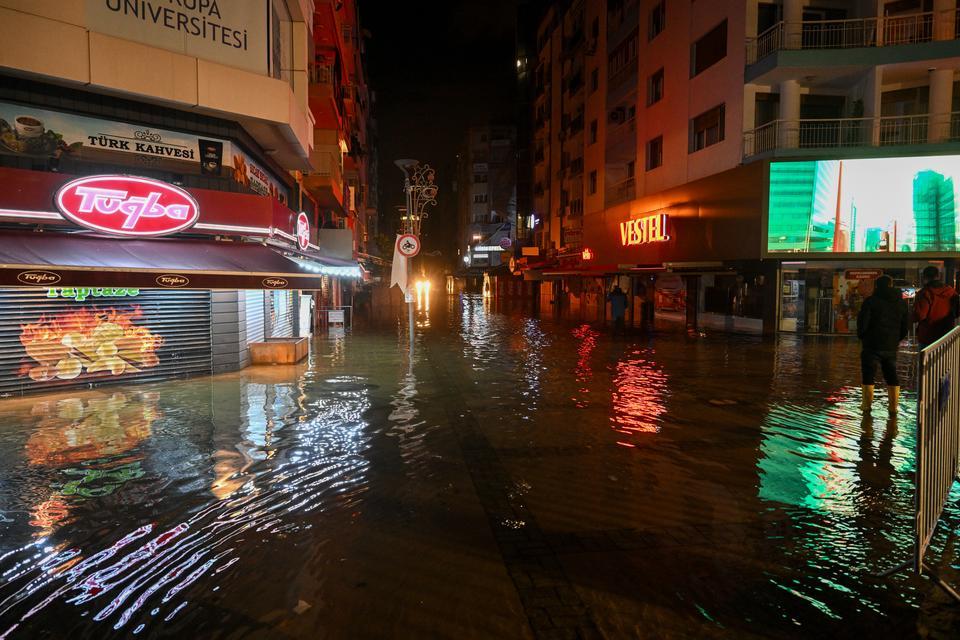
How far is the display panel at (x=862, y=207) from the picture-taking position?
65.4ft

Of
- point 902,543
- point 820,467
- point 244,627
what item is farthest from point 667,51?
point 244,627

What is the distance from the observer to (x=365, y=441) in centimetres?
801

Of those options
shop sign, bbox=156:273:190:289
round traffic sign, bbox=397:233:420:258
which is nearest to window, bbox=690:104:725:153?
round traffic sign, bbox=397:233:420:258

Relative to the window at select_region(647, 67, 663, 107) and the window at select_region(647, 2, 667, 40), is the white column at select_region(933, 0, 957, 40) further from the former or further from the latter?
the window at select_region(647, 67, 663, 107)

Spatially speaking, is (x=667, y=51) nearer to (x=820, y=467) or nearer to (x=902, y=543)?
(x=820, y=467)

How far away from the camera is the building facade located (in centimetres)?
1058

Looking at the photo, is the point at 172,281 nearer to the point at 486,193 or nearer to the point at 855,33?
the point at 855,33

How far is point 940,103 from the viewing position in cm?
2028

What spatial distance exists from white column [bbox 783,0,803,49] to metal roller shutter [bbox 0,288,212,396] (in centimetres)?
1971

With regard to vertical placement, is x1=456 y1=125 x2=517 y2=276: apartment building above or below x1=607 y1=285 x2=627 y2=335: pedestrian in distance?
above

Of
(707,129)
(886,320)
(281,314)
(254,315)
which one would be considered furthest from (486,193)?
(886,320)

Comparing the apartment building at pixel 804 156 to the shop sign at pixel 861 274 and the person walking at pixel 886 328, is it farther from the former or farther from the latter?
the person walking at pixel 886 328

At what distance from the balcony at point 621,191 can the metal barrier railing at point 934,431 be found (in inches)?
1141

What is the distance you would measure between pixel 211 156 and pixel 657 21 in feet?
78.6
